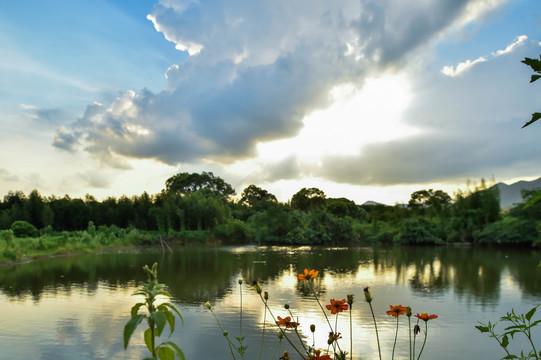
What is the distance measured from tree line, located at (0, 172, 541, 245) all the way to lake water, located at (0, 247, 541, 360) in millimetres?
11962

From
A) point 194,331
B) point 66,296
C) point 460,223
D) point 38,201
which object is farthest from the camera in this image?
point 38,201

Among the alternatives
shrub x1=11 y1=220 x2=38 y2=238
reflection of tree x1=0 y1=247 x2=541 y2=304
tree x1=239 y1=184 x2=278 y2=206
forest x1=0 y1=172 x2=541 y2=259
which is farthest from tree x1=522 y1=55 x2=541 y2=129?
tree x1=239 y1=184 x2=278 y2=206

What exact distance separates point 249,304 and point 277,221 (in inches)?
928

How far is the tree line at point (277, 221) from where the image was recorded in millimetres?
24863

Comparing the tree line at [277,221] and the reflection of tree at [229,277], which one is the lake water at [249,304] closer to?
the reflection of tree at [229,277]

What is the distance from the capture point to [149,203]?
36.9 m

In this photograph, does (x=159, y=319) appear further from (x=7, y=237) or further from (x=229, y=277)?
(x=7, y=237)

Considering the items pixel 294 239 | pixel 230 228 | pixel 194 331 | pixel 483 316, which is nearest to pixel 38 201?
pixel 230 228

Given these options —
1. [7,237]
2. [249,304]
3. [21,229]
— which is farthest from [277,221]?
[249,304]

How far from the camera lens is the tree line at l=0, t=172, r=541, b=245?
24863 millimetres

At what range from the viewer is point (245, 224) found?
33.6m

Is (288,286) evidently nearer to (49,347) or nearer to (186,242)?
(49,347)

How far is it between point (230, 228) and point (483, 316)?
26.9m

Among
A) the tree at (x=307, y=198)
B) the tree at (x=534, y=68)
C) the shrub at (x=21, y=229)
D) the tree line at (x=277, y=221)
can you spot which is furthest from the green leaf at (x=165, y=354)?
the tree at (x=307, y=198)
